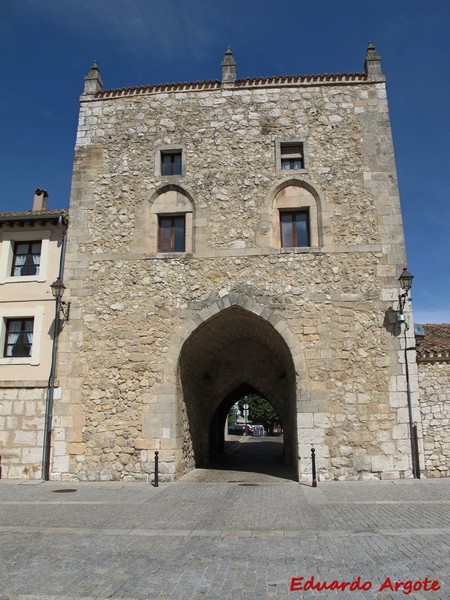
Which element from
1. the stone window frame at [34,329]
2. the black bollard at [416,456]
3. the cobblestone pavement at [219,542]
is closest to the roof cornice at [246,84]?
the stone window frame at [34,329]

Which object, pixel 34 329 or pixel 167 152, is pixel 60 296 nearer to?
pixel 34 329

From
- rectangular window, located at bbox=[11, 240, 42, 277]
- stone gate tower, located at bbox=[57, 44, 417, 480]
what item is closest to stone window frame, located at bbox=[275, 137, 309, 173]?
stone gate tower, located at bbox=[57, 44, 417, 480]

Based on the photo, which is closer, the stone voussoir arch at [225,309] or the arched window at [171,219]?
the stone voussoir arch at [225,309]

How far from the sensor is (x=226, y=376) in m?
16.0

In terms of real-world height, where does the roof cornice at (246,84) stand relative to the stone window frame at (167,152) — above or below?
above

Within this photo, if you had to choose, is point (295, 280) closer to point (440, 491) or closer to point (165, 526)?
point (440, 491)

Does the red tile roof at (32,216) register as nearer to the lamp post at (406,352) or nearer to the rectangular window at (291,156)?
the rectangular window at (291,156)

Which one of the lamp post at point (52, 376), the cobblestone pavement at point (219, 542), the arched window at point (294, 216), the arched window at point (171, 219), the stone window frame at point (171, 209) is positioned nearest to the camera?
the cobblestone pavement at point (219, 542)

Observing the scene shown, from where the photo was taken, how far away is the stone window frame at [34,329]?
41.0 ft

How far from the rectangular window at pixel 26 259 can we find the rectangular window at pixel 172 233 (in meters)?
3.55

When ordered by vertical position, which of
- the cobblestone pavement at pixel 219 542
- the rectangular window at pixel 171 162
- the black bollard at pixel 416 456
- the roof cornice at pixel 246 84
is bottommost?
the cobblestone pavement at pixel 219 542

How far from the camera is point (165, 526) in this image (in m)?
6.98

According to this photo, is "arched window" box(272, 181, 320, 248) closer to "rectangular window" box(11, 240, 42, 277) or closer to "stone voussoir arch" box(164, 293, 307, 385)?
"stone voussoir arch" box(164, 293, 307, 385)

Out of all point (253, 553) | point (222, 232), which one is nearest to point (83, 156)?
point (222, 232)
